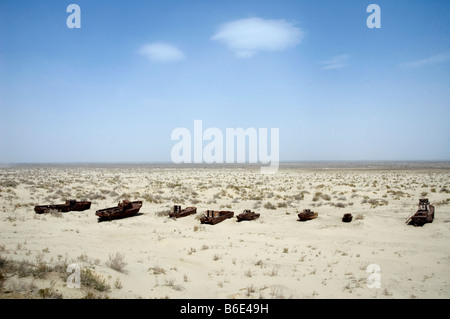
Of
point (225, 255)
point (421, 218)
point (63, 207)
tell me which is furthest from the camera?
point (63, 207)

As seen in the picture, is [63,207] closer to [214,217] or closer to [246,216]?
[214,217]

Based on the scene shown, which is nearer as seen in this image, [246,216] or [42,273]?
[42,273]

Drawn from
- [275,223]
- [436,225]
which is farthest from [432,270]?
[275,223]

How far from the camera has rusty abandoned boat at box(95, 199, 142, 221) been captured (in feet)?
58.5

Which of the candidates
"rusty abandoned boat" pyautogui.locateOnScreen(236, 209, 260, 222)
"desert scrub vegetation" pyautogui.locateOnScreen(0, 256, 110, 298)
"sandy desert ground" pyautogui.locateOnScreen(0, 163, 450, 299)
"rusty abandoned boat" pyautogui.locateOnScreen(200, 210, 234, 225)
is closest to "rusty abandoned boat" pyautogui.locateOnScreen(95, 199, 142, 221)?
"sandy desert ground" pyautogui.locateOnScreen(0, 163, 450, 299)

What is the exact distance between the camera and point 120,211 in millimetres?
18625

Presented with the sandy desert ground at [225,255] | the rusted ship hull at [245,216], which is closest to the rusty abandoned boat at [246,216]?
the rusted ship hull at [245,216]

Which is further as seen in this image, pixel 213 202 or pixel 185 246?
pixel 213 202

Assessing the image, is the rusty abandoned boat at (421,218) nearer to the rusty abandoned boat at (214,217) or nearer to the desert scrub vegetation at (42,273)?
the rusty abandoned boat at (214,217)

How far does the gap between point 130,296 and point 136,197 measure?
22.3m

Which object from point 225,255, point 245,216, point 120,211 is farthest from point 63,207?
point 225,255

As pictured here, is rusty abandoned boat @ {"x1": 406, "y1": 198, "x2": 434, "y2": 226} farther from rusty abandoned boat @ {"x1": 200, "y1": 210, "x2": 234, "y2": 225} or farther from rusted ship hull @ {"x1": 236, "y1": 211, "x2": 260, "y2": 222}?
rusty abandoned boat @ {"x1": 200, "y1": 210, "x2": 234, "y2": 225}
